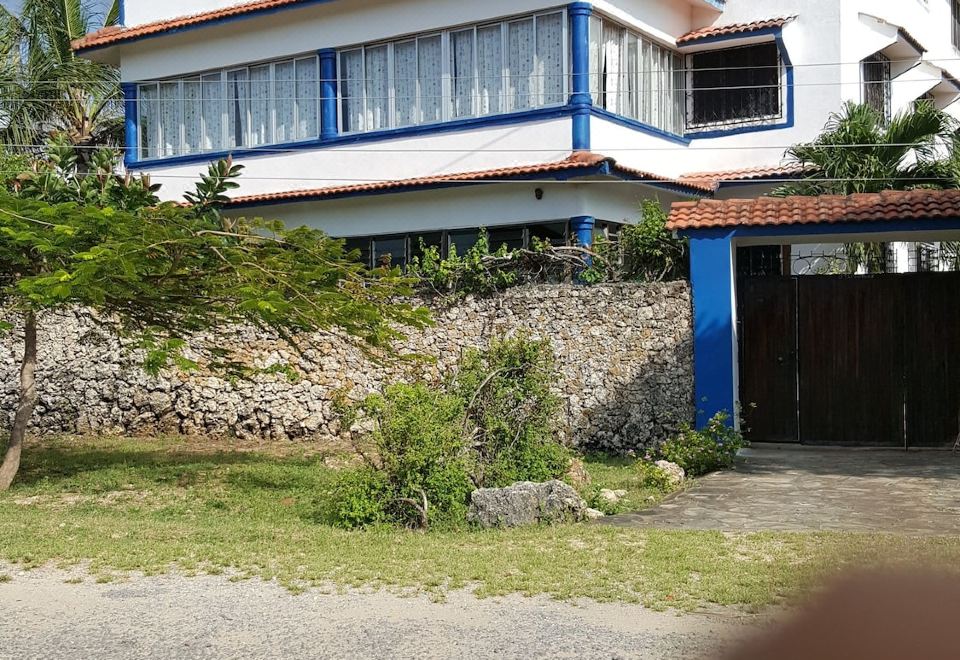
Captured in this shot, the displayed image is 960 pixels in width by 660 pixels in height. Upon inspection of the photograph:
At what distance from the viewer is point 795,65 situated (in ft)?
68.4

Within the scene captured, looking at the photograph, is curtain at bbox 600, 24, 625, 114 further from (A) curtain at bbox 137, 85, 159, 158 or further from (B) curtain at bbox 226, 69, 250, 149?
(A) curtain at bbox 137, 85, 159, 158

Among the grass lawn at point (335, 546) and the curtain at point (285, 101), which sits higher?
the curtain at point (285, 101)

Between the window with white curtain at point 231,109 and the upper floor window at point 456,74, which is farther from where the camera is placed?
the window with white curtain at point 231,109

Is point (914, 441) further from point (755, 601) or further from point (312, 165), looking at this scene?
point (312, 165)

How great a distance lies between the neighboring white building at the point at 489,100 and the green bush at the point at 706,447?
17.2ft

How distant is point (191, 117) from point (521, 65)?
7528 millimetres

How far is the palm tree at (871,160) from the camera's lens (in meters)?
17.4

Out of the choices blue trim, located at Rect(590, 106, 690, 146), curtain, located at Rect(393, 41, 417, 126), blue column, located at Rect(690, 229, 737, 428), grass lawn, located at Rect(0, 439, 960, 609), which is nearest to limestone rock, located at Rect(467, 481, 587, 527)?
grass lawn, located at Rect(0, 439, 960, 609)

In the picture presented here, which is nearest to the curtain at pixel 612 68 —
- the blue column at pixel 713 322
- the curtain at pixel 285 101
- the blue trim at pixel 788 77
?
the blue trim at pixel 788 77

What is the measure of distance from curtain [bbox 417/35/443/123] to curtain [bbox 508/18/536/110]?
144cm

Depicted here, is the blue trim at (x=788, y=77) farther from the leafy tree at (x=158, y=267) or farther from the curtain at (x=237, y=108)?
the leafy tree at (x=158, y=267)

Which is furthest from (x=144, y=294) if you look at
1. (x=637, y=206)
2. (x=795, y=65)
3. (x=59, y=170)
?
(x=795, y=65)

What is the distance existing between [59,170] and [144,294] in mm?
2567

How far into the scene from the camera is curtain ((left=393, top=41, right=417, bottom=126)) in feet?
67.7
